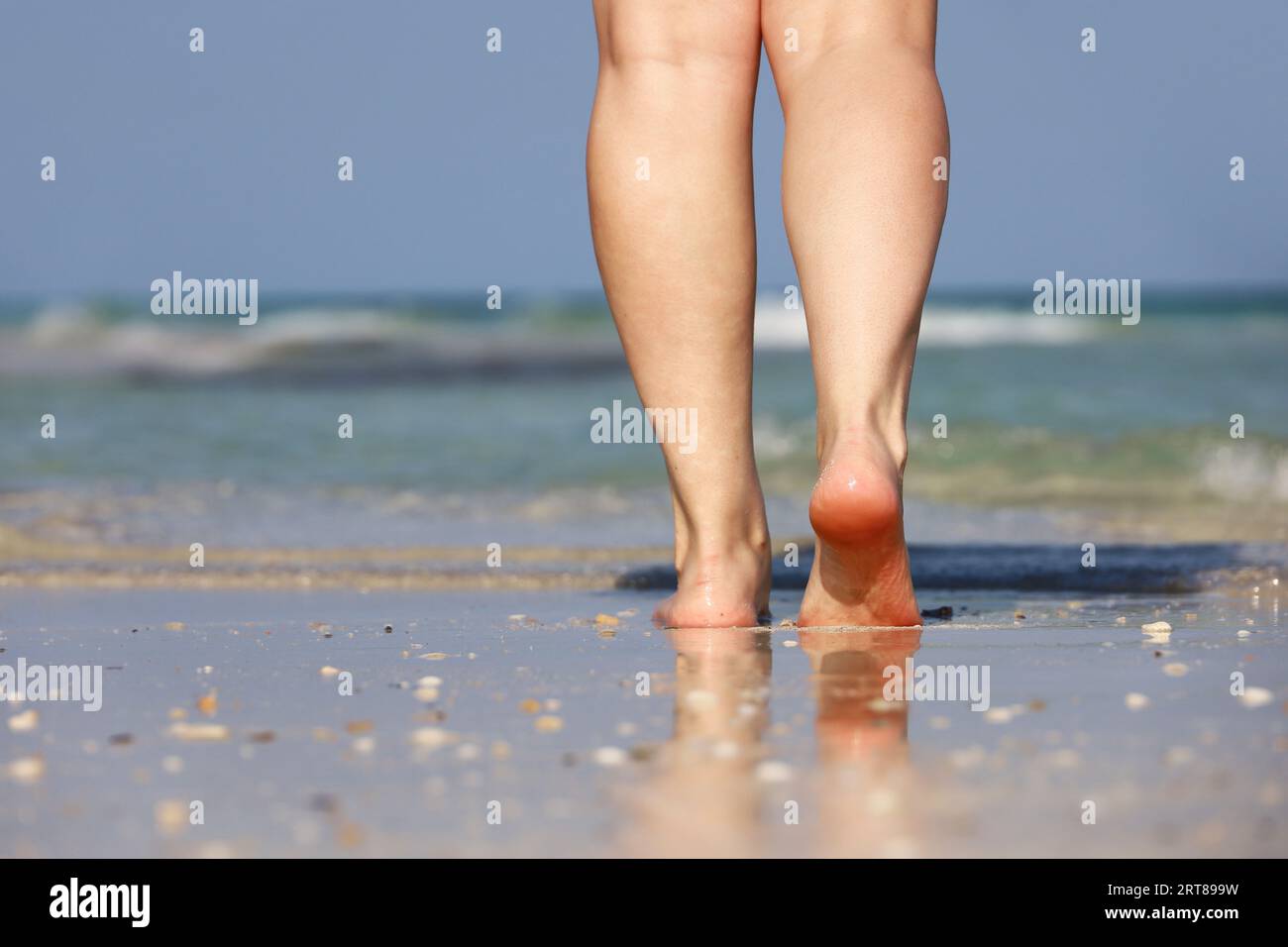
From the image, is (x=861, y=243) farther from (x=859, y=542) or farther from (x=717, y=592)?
(x=717, y=592)

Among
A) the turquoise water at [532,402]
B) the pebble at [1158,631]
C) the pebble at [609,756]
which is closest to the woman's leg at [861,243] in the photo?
the pebble at [1158,631]

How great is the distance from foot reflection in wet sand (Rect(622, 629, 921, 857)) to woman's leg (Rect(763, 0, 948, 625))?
0.18 m

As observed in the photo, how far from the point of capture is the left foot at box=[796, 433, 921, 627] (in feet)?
4.82

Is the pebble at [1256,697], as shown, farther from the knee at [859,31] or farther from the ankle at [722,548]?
the knee at [859,31]

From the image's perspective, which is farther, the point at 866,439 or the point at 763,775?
the point at 866,439

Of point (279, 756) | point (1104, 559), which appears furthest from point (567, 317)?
point (279, 756)

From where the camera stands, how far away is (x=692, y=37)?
1640 mm

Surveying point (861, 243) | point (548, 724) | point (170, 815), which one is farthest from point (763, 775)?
point (861, 243)

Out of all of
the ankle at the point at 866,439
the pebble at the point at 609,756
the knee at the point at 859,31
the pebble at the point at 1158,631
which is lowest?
the pebble at the point at 609,756

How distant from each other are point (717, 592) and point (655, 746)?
0.64m

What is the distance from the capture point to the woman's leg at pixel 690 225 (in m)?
1.63

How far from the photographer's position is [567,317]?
15.1 m
